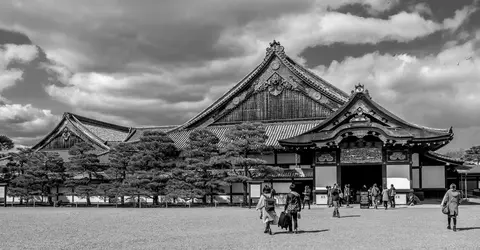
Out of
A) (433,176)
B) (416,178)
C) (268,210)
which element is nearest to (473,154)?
(433,176)

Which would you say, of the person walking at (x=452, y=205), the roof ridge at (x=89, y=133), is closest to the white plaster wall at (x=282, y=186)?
the roof ridge at (x=89, y=133)

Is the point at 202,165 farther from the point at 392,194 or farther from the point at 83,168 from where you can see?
the point at 392,194

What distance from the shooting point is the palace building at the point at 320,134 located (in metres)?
31.1

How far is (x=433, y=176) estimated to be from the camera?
35.8m

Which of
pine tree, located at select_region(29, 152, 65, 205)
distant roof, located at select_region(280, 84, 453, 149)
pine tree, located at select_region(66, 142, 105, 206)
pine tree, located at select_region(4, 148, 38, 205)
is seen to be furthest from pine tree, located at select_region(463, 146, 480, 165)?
pine tree, located at select_region(4, 148, 38, 205)

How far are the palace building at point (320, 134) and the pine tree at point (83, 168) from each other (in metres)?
4.36

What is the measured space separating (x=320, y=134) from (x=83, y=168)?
1861cm

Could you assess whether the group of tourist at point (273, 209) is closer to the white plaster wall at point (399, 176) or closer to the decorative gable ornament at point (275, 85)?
the white plaster wall at point (399, 176)

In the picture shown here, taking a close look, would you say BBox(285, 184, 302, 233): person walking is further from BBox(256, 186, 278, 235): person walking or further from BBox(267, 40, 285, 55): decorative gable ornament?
BBox(267, 40, 285, 55): decorative gable ornament

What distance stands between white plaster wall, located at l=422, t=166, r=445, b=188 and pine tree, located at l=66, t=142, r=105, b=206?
83.2 feet

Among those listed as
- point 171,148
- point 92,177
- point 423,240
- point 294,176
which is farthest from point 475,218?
point 92,177

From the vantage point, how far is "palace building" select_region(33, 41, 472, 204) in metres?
31.1

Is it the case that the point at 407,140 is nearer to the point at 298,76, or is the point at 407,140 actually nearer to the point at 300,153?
the point at 300,153

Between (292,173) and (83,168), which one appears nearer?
(292,173)
